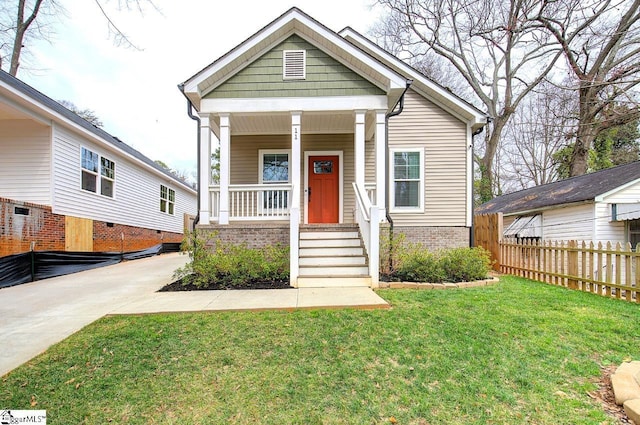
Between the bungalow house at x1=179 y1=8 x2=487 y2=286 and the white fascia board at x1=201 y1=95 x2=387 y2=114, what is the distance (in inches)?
0.9

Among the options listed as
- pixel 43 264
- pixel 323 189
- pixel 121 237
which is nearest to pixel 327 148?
pixel 323 189

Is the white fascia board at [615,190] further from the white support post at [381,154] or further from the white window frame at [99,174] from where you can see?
the white window frame at [99,174]

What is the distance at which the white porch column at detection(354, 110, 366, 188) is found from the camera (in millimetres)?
7586

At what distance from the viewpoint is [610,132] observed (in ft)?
67.5

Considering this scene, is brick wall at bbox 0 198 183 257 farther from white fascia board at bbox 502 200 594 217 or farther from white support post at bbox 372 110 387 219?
white fascia board at bbox 502 200 594 217

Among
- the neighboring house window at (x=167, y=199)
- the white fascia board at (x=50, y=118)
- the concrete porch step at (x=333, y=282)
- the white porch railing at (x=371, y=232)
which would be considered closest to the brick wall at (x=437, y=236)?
the white porch railing at (x=371, y=232)

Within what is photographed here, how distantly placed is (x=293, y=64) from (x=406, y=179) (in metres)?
4.43

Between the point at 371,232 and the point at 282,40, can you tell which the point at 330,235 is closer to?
the point at 371,232

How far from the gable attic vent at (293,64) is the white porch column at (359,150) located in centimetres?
163

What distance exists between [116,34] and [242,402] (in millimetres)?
7705

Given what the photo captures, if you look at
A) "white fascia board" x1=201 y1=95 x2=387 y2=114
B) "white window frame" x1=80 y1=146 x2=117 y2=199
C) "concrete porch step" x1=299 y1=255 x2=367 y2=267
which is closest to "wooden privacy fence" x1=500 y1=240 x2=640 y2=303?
"concrete porch step" x1=299 y1=255 x2=367 y2=267

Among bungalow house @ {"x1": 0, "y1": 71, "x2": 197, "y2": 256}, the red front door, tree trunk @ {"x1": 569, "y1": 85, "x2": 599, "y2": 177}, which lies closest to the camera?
bungalow house @ {"x1": 0, "y1": 71, "x2": 197, "y2": 256}

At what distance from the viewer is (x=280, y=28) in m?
7.44

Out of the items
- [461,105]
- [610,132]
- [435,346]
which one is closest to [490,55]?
[610,132]
